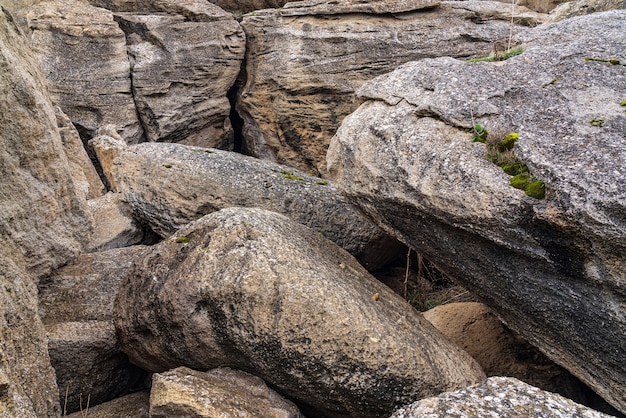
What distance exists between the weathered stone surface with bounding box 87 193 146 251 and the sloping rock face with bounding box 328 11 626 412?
14.0 feet

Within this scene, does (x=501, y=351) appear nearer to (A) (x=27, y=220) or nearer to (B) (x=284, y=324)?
(B) (x=284, y=324)

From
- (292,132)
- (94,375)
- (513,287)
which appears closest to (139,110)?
(292,132)

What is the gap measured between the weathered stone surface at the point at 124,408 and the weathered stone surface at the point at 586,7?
28.8 feet

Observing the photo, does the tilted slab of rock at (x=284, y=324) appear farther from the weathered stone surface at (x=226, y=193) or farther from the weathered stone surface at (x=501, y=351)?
the weathered stone surface at (x=226, y=193)

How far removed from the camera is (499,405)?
364cm

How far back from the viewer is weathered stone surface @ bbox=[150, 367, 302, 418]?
4832 mm

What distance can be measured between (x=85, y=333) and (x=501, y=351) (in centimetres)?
470

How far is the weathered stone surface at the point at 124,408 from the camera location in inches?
246

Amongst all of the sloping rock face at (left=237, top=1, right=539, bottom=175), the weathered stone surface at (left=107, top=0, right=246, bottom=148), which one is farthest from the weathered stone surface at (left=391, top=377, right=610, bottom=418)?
the weathered stone surface at (left=107, top=0, right=246, bottom=148)

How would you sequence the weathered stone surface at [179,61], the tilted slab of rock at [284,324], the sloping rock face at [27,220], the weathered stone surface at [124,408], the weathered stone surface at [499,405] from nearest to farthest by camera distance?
the weathered stone surface at [499,405]
the sloping rock face at [27,220]
the tilted slab of rock at [284,324]
the weathered stone surface at [124,408]
the weathered stone surface at [179,61]

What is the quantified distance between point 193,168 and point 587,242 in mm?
5625

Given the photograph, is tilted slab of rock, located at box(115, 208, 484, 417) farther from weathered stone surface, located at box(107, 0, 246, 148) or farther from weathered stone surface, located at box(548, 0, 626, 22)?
weathered stone surface, located at box(107, 0, 246, 148)

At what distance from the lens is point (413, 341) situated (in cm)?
557

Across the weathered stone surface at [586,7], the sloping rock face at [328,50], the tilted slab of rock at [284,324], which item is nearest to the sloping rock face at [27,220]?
the tilted slab of rock at [284,324]
